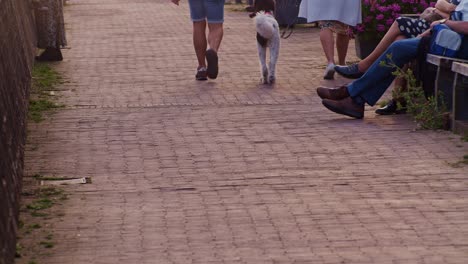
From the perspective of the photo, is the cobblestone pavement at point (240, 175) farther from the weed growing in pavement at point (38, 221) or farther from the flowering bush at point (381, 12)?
the flowering bush at point (381, 12)

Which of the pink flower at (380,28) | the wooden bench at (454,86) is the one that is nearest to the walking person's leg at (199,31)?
the pink flower at (380,28)

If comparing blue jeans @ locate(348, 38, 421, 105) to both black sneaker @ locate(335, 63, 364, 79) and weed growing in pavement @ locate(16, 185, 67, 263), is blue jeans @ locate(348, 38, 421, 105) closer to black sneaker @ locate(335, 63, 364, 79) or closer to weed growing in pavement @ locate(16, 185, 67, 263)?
black sneaker @ locate(335, 63, 364, 79)

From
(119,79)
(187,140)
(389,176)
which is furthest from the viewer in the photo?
(119,79)

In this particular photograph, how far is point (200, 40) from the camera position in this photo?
13.1 meters

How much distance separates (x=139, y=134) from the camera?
9680 millimetres

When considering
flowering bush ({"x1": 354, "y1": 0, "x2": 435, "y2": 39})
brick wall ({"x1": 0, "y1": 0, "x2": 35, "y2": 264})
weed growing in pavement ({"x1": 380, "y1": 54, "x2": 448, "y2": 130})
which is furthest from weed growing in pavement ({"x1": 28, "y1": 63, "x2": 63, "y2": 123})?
flowering bush ({"x1": 354, "y1": 0, "x2": 435, "y2": 39})

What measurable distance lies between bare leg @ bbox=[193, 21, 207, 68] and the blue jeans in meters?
3.19

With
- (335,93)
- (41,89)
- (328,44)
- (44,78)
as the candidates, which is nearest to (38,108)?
(41,89)

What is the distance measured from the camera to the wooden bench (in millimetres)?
9352

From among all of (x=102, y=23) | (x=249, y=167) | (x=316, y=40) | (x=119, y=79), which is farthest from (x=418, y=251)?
(x=102, y=23)

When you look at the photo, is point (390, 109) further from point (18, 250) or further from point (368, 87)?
point (18, 250)

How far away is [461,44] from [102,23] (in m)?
12.3

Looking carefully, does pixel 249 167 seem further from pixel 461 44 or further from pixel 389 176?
pixel 461 44

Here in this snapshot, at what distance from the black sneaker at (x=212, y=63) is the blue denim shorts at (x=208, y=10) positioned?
0.41m
